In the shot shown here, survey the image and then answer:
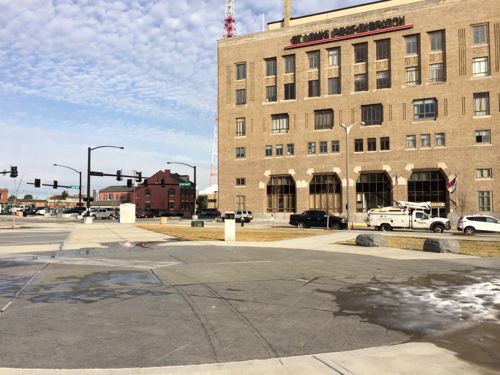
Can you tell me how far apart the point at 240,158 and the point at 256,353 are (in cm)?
6626

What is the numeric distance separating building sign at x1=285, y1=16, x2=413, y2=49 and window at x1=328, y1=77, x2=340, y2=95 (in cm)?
566

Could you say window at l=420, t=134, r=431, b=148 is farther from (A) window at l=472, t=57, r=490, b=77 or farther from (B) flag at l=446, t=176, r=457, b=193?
(A) window at l=472, t=57, r=490, b=77

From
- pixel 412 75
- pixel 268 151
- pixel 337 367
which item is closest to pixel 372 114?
pixel 412 75

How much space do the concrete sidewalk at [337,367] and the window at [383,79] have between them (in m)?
61.0

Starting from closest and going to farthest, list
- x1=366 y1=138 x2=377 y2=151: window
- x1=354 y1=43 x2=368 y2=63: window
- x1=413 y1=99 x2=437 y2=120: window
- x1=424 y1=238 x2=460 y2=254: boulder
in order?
x1=424 y1=238 x2=460 y2=254: boulder, x1=413 y1=99 x2=437 y2=120: window, x1=366 y1=138 x2=377 y2=151: window, x1=354 y1=43 x2=368 y2=63: window

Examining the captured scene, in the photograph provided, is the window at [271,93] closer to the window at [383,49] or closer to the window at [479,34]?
the window at [383,49]

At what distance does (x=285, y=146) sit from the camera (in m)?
68.0

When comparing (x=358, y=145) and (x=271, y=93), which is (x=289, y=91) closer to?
(x=271, y=93)

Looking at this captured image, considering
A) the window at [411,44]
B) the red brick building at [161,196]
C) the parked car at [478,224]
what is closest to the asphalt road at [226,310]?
the parked car at [478,224]

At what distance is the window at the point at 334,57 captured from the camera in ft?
215

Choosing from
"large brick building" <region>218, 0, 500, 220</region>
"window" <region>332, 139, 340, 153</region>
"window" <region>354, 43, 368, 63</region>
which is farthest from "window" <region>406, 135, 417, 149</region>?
"window" <region>354, 43, 368, 63</region>

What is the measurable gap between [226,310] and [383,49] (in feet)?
203

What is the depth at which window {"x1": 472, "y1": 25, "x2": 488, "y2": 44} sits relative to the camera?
56312mm

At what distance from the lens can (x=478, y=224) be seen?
36.7m
